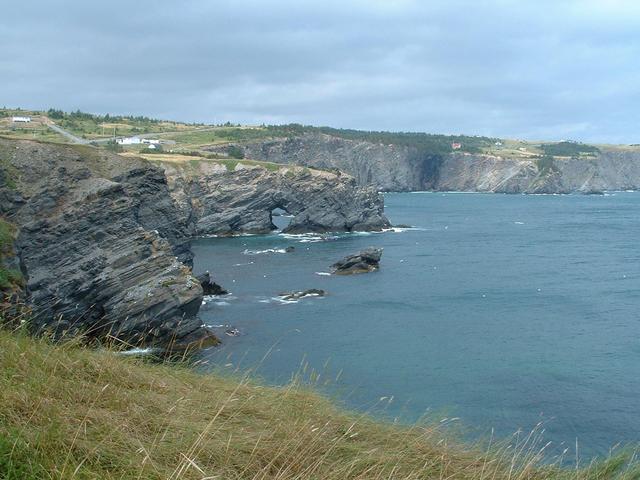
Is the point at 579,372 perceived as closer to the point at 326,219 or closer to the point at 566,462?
the point at 566,462

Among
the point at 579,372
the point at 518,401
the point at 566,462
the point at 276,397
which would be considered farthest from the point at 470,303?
the point at 276,397

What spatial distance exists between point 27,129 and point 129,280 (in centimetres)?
7347

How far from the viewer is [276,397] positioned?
7.48 metres

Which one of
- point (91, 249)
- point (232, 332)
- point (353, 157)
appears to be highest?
point (353, 157)

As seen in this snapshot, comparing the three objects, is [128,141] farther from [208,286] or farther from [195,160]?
[208,286]

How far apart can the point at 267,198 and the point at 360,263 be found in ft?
121

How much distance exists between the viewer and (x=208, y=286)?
4734cm

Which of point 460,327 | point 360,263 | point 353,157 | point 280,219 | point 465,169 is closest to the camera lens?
point 460,327

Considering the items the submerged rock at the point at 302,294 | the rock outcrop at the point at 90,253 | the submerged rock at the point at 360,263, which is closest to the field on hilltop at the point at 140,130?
the submerged rock at the point at 360,263

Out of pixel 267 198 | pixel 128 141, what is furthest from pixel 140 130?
pixel 267 198

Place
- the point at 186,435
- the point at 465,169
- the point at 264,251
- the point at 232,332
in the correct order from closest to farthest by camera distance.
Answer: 1. the point at 186,435
2. the point at 232,332
3. the point at 264,251
4. the point at 465,169

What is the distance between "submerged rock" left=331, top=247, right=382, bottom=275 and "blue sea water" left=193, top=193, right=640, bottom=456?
143 cm

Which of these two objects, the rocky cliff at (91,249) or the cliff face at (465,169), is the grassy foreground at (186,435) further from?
the cliff face at (465,169)

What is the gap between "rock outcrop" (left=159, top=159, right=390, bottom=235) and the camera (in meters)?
87.3
